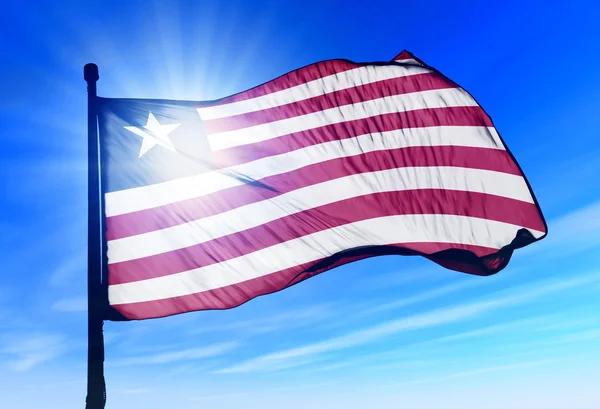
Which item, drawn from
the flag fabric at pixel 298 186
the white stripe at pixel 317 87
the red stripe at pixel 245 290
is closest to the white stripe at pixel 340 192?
the flag fabric at pixel 298 186

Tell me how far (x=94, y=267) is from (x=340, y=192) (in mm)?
4063

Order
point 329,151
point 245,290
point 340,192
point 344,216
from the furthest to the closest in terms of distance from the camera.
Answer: point 329,151, point 340,192, point 344,216, point 245,290

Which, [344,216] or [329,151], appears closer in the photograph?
[344,216]

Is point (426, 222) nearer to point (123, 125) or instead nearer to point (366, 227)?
point (366, 227)

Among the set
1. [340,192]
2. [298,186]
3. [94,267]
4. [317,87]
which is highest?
[317,87]

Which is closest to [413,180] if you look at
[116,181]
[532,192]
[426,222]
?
[426,222]

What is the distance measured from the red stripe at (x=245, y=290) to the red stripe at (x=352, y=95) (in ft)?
9.29

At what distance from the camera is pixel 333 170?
1005 cm

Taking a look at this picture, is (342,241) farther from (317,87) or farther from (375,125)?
(317,87)

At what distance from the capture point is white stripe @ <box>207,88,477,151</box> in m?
10.3

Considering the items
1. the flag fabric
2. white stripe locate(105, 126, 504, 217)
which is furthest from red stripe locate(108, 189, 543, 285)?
white stripe locate(105, 126, 504, 217)

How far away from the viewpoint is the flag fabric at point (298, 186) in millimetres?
8789

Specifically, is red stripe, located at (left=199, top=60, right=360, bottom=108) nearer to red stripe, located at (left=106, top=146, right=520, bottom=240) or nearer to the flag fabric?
the flag fabric

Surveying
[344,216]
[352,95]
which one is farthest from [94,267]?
[352,95]
